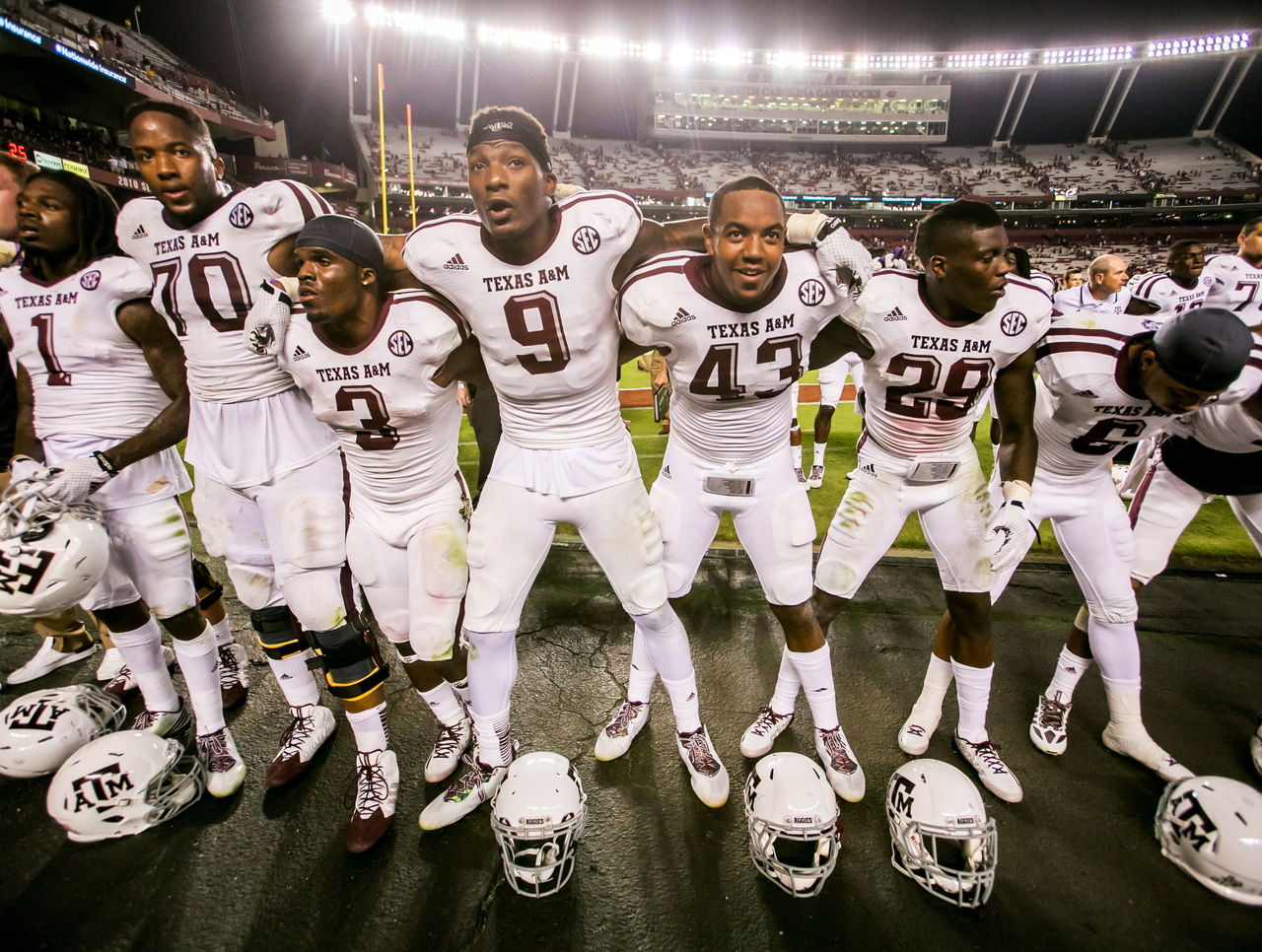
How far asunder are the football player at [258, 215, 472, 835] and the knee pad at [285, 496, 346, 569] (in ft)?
0.29

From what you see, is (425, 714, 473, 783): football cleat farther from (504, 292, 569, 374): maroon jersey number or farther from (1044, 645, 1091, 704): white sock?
(1044, 645, 1091, 704): white sock

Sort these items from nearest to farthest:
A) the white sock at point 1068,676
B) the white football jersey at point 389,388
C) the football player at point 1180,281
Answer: the white football jersey at point 389,388 < the white sock at point 1068,676 < the football player at point 1180,281

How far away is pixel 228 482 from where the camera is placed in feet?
8.85

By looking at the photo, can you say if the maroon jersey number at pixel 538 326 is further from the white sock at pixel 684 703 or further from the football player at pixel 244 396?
the white sock at pixel 684 703

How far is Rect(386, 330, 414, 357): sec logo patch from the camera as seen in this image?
7.70 feet

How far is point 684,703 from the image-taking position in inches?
111

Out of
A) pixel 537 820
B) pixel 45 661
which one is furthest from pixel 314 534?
pixel 45 661

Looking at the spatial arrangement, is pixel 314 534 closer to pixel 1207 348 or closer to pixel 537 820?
pixel 537 820

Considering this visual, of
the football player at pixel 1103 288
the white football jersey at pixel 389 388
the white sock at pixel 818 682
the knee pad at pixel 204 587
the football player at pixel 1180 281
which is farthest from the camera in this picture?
the football player at pixel 1103 288

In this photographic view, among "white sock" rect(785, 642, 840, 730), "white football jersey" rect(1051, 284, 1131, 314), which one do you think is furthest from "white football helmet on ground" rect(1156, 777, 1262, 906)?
"white football jersey" rect(1051, 284, 1131, 314)

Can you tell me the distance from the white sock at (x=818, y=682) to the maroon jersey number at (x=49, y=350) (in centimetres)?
369

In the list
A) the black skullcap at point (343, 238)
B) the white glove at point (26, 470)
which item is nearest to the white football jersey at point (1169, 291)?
the black skullcap at point (343, 238)

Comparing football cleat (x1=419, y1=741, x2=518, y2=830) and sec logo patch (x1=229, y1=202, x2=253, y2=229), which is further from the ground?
sec logo patch (x1=229, y1=202, x2=253, y2=229)

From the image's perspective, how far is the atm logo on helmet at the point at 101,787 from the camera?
2494 millimetres
